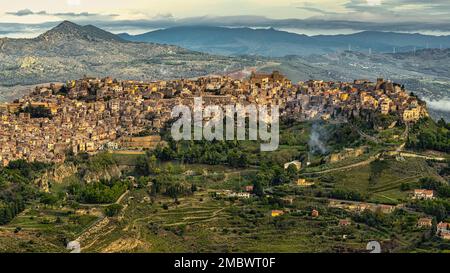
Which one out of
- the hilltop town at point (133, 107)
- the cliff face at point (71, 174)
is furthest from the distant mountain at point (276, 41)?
the cliff face at point (71, 174)

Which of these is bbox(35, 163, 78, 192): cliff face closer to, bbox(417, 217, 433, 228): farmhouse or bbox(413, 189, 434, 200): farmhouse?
bbox(413, 189, 434, 200): farmhouse

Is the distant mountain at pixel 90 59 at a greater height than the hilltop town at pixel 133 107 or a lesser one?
lesser

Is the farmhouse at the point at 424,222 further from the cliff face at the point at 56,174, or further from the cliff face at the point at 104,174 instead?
the cliff face at the point at 56,174

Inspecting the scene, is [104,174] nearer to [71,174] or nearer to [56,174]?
[71,174]

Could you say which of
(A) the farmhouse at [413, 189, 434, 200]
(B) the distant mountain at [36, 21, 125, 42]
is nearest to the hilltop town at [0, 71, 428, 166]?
(A) the farmhouse at [413, 189, 434, 200]
